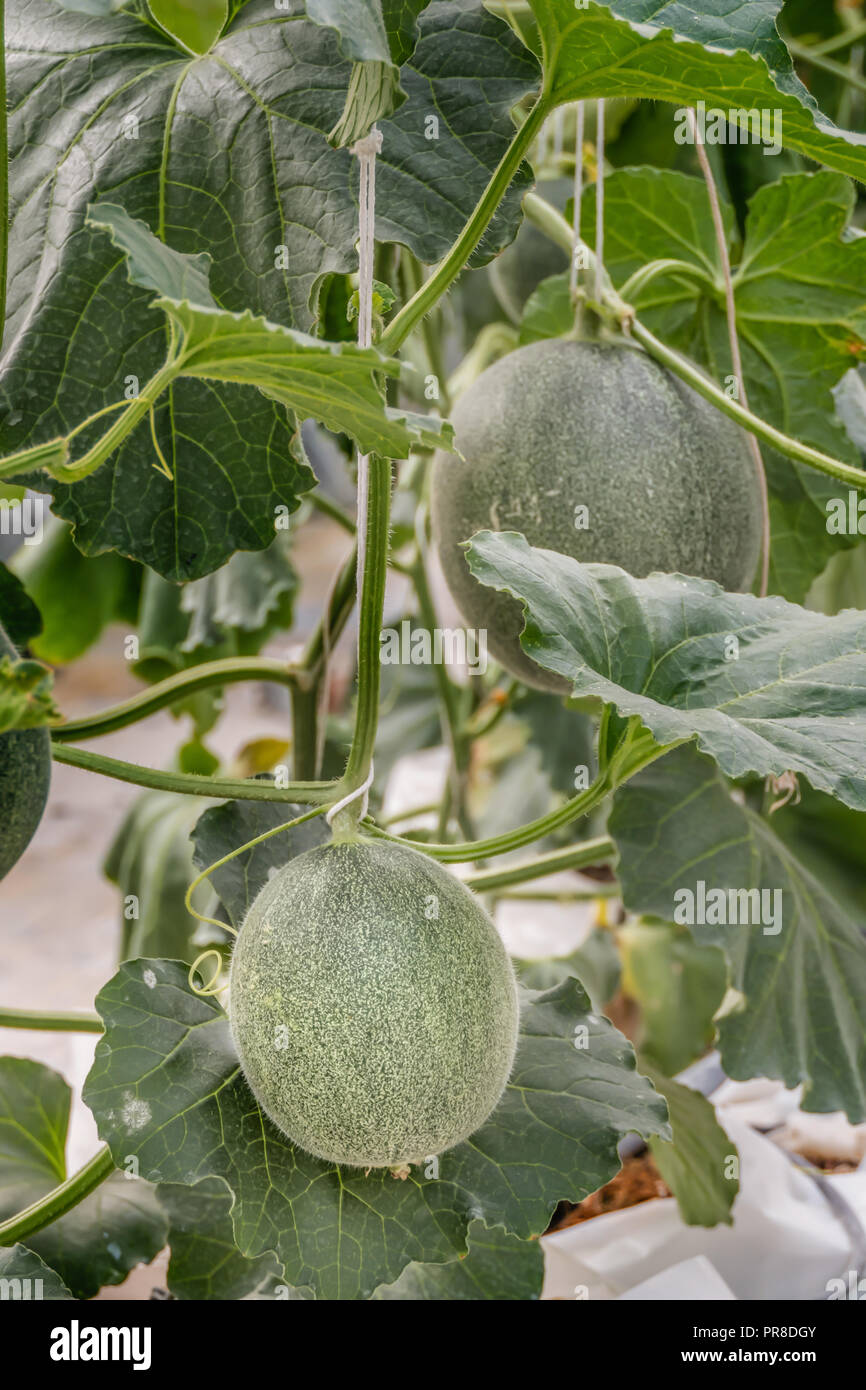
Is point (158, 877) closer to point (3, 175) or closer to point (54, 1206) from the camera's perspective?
point (54, 1206)

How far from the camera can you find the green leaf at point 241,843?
2.45ft

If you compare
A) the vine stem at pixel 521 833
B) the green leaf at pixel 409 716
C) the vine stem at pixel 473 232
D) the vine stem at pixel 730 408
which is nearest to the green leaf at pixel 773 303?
A: the vine stem at pixel 730 408

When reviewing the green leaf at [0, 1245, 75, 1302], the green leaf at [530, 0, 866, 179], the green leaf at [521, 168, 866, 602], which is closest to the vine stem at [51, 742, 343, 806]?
the green leaf at [0, 1245, 75, 1302]

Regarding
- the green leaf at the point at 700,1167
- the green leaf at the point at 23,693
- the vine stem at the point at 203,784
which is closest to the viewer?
the green leaf at the point at 23,693

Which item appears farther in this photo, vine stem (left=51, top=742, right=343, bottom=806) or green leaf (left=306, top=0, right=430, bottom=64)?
vine stem (left=51, top=742, right=343, bottom=806)

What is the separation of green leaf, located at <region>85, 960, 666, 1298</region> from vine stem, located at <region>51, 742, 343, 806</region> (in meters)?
0.10

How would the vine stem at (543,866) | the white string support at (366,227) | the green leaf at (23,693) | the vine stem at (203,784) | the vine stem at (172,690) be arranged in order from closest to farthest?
the green leaf at (23,693)
the white string support at (366,227)
the vine stem at (203,784)
the vine stem at (172,690)
the vine stem at (543,866)

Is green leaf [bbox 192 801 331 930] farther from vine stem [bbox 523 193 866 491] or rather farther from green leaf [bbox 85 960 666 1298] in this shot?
vine stem [bbox 523 193 866 491]

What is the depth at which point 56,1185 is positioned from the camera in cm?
92

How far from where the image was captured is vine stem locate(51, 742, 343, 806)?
0.65 meters

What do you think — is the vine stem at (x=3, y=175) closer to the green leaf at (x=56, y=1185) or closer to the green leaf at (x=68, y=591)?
the green leaf at (x=56, y=1185)

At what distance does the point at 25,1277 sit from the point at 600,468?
554mm

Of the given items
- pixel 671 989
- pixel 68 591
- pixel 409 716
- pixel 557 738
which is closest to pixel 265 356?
pixel 68 591

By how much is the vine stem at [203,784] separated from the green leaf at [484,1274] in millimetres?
344
